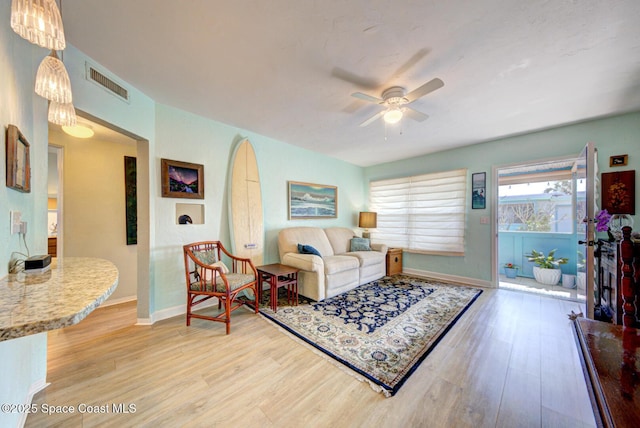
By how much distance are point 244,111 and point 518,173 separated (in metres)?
5.61

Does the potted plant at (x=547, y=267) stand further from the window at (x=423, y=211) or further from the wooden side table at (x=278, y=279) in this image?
the wooden side table at (x=278, y=279)

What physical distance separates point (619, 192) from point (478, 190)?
57.4 inches

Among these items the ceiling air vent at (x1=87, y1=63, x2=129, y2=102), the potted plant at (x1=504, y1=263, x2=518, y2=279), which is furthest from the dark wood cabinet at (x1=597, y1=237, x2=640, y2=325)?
the ceiling air vent at (x1=87, y1=63, x2=129, y2=102)

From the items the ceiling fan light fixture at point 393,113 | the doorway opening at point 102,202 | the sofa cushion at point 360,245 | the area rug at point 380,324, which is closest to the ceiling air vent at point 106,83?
the doorway opening at point 102,202

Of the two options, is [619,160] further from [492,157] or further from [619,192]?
[492,157]

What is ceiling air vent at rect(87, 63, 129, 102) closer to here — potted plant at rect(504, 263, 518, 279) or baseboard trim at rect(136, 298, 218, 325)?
baseboard trim at rect(136, 298, 218, 325)

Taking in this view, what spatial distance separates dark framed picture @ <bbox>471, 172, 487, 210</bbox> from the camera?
378 centimetres

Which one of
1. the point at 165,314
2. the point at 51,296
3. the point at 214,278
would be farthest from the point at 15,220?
the point at 165,314

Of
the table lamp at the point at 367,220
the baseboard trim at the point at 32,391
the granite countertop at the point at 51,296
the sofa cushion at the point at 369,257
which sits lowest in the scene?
the baseboard trim at the point at 32,391

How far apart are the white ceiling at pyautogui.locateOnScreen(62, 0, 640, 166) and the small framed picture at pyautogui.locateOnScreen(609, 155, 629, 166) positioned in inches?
21.6

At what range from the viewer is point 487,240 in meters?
3.74

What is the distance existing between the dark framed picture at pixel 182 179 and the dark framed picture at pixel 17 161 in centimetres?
130

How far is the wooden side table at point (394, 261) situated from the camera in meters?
4.42

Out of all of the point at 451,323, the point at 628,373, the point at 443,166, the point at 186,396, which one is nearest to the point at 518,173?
the point at 443,166
